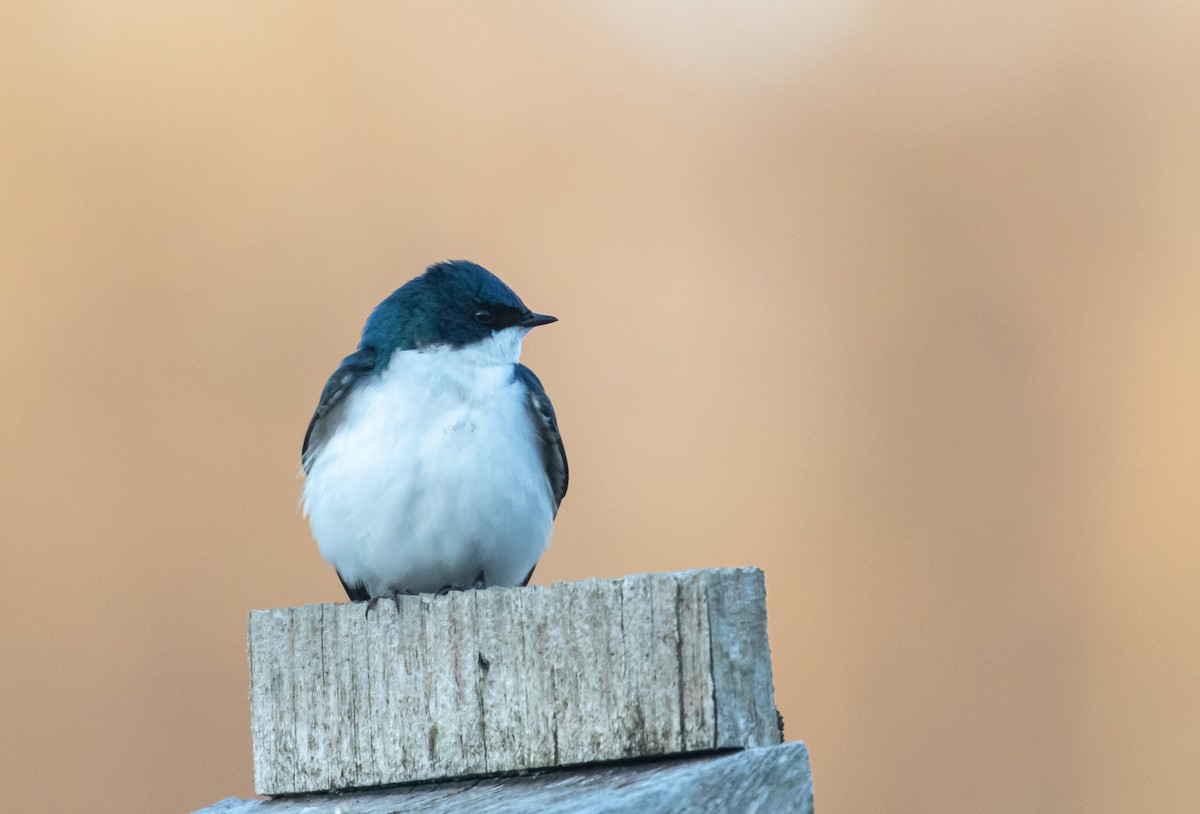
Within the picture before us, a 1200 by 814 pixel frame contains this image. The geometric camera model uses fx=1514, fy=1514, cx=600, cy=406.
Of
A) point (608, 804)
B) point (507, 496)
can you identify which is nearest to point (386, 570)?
point (507, 496)

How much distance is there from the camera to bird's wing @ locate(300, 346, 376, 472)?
13.4 feet

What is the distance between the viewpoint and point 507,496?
379 centimetres

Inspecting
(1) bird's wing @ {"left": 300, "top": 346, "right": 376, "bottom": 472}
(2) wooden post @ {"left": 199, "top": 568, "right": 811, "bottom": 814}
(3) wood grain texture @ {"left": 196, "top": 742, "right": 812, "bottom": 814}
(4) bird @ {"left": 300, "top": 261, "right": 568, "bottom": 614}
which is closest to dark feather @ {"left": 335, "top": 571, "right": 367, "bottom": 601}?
(4) bird @ {"left": 300, "top": 261, "right": 568, "bottom": 614}

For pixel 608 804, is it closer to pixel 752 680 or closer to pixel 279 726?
pixel 752 680

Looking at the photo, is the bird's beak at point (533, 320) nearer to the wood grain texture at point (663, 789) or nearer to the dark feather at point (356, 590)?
the dark feather at point (356, 590)

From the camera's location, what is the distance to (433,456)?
12.3ft

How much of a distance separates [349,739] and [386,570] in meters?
1.47

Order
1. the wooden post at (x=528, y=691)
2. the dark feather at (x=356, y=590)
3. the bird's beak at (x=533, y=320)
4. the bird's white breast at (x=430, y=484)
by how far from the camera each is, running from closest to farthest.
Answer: the wooden post at (x=528, y=691)
the bird's white breast at (x=430, y=484)
the dark feather at (x=356, y=590)
the bird's beak at (x=533, y=320)

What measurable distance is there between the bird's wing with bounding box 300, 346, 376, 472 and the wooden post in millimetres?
1603

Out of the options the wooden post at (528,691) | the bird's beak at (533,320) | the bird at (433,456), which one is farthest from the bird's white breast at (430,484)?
the wooden post at (528,691)

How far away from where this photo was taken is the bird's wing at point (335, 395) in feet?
13.4

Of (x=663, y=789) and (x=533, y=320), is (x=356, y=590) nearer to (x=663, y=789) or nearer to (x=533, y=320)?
(x=533, y=320)

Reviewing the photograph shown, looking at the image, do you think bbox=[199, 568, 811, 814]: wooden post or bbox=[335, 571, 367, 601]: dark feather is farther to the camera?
bbox=[335, 571, 367, 601]: dark feather

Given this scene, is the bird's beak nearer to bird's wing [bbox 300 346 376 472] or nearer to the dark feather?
bird's wing [bbox 300 346 376 472]
